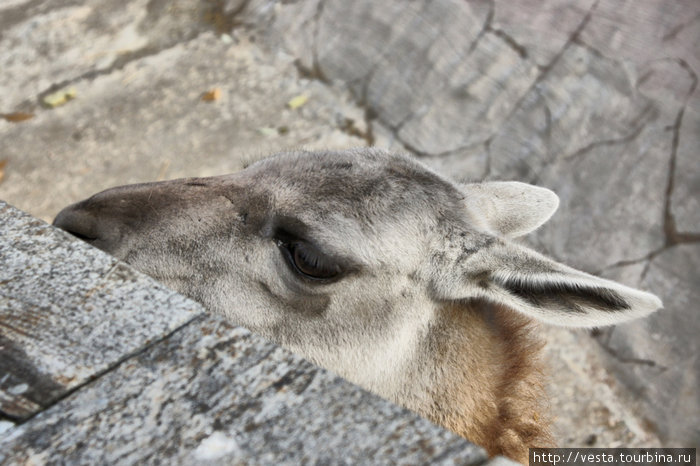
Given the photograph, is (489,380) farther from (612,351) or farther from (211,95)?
(211,95)

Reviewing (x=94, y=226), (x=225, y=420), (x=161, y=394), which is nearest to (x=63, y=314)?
(x=161, y=394)

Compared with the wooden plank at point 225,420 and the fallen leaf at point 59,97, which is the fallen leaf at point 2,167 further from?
the wooden plank at point 225,420

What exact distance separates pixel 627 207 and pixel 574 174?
1.60ft

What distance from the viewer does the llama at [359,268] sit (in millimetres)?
2896

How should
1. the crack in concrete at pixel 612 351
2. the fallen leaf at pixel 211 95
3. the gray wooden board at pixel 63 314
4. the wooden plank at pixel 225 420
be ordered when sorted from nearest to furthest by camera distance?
the wooden plank at pixel 225 420 < the gray wooden board at pixel 63 314 < the crack in concrete at pixel 612 351 < the fallen leaf at pixel 211 95

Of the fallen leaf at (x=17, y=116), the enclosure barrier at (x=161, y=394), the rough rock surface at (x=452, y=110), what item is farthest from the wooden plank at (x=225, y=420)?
the fallen leaf at (x=17, y=116)

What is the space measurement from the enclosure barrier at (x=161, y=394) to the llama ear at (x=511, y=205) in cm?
178

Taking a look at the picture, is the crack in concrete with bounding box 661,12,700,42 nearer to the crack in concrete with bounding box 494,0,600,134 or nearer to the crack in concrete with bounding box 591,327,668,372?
the crack in concrete with bounding box 494,0,600,134

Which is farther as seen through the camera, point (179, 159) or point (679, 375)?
point (179, 159)

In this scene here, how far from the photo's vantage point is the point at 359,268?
290cm

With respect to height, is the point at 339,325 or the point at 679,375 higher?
the point at 339,325

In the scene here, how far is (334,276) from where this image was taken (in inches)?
114

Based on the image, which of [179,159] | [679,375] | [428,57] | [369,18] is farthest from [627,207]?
[179,159]

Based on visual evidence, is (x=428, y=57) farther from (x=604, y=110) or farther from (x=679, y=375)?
(x=679, y=375)
